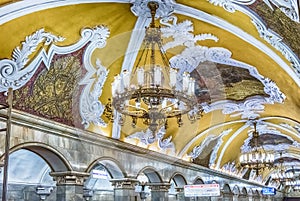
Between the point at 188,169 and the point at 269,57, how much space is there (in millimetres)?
7475

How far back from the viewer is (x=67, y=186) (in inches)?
337

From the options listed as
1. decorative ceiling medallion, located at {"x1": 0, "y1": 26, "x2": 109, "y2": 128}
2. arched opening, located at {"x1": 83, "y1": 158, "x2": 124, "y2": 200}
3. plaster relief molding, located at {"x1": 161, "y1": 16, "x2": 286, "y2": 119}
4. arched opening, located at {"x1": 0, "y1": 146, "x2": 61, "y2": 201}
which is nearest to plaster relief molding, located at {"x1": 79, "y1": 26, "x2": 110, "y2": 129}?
decorative ceiling medallion, located at {"x1": 0, "y1": 26, "x2": 109, "y2": 128}

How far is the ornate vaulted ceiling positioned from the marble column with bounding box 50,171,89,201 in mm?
1034

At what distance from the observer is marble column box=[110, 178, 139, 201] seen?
10.4 metres

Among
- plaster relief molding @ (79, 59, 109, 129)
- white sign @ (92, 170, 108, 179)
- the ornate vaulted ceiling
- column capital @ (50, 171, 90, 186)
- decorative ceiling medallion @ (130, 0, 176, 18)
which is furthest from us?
white sign @ (92, 170, 108, 179)

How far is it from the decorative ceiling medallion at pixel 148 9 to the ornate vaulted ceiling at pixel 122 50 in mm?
17

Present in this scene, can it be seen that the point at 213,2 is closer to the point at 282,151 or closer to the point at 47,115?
the point at 47,115

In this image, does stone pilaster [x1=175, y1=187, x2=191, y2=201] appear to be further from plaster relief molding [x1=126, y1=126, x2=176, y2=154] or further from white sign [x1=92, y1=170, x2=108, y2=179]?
white sign [x1=92, y1=170, x2=108, y2=179]

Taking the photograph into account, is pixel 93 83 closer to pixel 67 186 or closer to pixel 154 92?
pixel 67 186

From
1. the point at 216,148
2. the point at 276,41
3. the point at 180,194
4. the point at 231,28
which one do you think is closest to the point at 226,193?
the point at 216,148

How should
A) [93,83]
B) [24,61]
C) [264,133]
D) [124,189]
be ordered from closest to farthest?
[24,61] < [93,83] < [124,189] < [264,133]

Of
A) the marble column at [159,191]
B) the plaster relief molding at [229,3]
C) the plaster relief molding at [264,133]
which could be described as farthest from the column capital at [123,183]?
the plaster relief molding at [264,133]

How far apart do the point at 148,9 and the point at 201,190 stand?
7.36 meters

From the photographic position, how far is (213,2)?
279 inches
